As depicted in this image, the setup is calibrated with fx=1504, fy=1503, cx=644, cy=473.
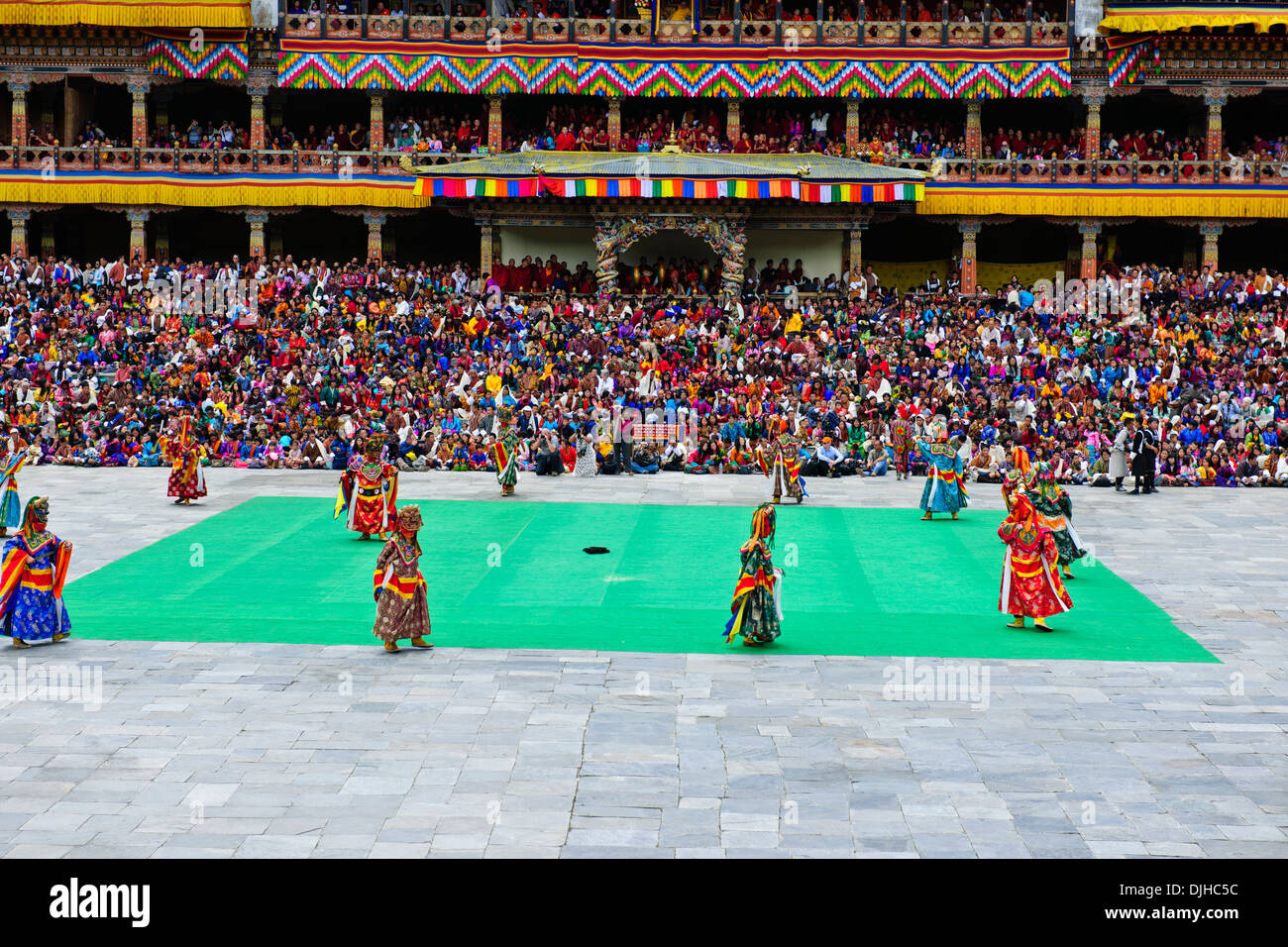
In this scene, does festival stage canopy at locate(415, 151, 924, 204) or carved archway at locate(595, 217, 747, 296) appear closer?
festival stage canopy at locate(415, 151, 924, 204)

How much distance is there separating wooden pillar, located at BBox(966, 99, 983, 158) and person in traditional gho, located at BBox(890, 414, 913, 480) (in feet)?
47.3

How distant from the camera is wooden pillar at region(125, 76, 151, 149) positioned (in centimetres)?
4100

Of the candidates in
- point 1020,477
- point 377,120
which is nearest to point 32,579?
point 1020,477

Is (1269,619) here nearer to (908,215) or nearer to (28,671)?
(28,671)

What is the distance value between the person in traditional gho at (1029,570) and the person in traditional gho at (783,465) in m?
8.72

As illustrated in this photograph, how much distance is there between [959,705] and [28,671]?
828cm

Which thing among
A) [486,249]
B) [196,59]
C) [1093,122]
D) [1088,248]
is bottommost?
[486,249]

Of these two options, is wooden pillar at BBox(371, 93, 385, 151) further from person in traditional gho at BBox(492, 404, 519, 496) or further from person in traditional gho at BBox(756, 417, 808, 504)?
person in traditional gho at BBox(756, 417, 808, 504)

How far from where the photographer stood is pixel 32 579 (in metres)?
14.5

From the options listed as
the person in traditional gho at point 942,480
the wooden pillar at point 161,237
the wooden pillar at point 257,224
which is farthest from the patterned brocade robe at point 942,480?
the wooden pillar at point 161,237

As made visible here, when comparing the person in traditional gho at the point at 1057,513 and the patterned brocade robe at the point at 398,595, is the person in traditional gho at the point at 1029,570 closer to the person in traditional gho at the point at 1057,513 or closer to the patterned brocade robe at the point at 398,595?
the person in traditional gho at the point at 1057,513

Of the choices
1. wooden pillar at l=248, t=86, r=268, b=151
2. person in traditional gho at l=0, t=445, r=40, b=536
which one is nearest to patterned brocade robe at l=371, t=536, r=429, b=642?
person in traditional gho at l=0, t=445, r=40, b=536

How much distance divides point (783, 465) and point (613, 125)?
19.7 metres

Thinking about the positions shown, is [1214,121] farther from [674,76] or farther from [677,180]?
[677,180]
